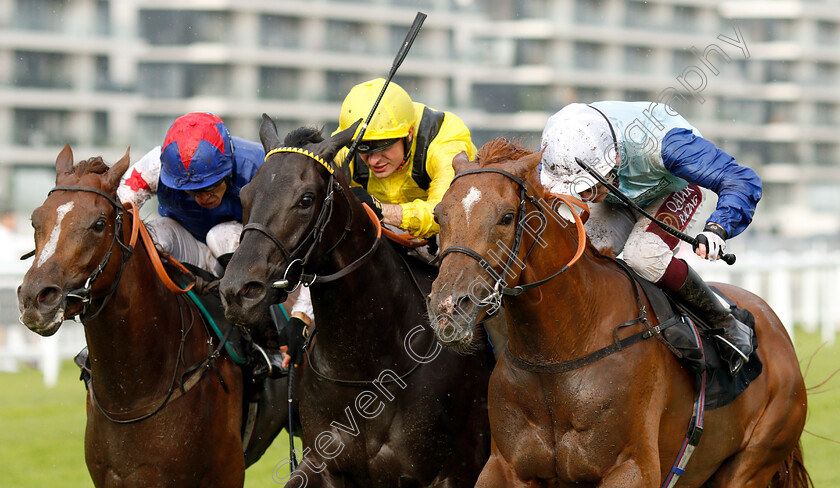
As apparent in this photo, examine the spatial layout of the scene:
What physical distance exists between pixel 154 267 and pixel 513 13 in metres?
58.4

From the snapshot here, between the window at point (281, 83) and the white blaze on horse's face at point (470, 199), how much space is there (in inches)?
1888

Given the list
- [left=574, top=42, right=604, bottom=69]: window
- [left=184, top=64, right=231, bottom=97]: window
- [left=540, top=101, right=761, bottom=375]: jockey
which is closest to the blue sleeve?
[left=540, top=101, right=761, bottom=375]: jockey

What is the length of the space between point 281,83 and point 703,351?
47923 mm

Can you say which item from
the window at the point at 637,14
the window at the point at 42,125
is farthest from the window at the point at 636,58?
the window at the point at 42,125

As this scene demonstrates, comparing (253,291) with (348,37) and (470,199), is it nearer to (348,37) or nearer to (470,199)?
(470,199)

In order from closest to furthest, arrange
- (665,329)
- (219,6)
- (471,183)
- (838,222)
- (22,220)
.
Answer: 1. (471,183)
2. (665,329)
3. (22,220)
4. (219,6)
5. (838,222)

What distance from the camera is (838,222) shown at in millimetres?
60719

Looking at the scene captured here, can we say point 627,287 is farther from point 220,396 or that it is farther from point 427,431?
point 220,396

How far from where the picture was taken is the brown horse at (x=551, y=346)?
138 inches

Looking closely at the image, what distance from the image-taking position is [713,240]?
13.1ft

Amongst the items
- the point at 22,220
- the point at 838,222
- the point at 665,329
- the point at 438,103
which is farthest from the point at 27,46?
the point at 665,329

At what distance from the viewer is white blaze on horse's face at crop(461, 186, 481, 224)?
11.6ft

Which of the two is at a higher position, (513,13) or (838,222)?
(513,13)

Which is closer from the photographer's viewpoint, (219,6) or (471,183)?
(471,183)
